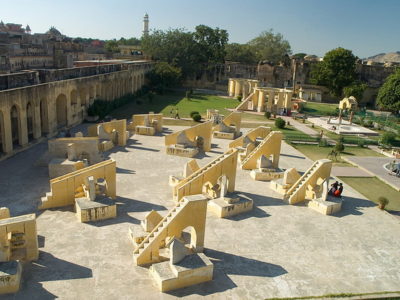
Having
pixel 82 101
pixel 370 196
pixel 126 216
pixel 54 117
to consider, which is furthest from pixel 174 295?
pixel 82 101

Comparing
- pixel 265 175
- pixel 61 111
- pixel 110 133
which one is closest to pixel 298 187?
pixel 265 175

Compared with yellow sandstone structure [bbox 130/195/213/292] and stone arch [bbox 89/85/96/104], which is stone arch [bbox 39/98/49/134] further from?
yellow sandstone structure [bbox 130/195/213/292]

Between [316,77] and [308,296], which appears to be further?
[316,77]

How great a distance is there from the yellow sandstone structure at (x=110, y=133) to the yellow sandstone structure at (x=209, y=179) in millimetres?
9146

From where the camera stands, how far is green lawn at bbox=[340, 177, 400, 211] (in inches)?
720

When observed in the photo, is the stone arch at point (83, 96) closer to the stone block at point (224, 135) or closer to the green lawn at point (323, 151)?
the stone block at point (224, 135)

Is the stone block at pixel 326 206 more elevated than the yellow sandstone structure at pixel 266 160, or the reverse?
the yellow sandstone structure at pixel 266 160

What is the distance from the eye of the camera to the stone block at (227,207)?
1503cm

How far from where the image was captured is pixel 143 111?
38.6m

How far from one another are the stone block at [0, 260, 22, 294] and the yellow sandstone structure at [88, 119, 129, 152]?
13.8 meters

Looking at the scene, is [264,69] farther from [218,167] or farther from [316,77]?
[218,167]

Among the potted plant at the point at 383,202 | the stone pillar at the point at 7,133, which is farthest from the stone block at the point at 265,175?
the stone pillar at the point at 7,133

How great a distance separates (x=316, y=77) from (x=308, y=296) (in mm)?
50710

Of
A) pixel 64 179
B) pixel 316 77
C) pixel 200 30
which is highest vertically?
pixel 200 30
